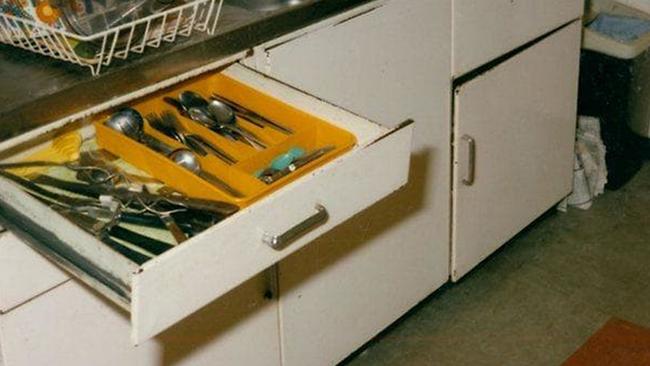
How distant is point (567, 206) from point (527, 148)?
411mm

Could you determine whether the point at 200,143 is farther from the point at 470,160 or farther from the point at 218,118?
the point at 470,160

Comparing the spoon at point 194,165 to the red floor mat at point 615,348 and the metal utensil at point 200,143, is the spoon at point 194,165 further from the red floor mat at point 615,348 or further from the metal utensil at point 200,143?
the red floor mat at point 615,348

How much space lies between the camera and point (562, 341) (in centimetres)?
208

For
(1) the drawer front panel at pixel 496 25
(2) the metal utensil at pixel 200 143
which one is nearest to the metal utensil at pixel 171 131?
(2) the metal utensil at pixel 200 143

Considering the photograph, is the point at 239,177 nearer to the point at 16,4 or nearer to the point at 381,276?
the point at 16,4

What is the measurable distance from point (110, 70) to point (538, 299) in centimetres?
128

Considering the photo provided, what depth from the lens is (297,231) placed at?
1.16 meters

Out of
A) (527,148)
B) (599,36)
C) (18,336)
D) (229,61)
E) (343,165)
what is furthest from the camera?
(599,36)

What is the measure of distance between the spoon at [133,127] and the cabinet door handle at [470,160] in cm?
83

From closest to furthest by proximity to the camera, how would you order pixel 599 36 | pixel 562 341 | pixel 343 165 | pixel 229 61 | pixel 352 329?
pixel 343 165
pixel 229 61
pixel 352 329
pixel 562 341
pixel 599 36

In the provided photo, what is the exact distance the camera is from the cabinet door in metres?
2.04

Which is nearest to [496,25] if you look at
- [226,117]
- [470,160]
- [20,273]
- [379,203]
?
[470,160]

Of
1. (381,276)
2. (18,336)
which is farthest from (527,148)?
(18,336)

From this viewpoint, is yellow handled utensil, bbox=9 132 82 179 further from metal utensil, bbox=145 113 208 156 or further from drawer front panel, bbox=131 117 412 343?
drawer front panel, bbox=131 117 412 343
